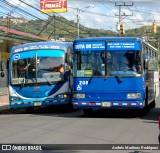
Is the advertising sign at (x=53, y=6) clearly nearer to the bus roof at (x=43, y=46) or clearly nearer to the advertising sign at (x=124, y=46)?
the bus roof at (x=43, y=46)

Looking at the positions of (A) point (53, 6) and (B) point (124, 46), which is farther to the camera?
(A) point (53, 6)

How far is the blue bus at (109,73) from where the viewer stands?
53.8 feet

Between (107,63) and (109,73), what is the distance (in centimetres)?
38

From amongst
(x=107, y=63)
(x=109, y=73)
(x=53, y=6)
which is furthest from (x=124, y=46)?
(x=53, y=6)

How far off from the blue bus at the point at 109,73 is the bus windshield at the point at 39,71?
246 cm

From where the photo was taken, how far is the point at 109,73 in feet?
54.4

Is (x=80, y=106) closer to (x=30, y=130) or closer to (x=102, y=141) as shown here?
(x=30, y=130)

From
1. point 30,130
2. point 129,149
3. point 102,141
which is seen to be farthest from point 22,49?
point 129,149

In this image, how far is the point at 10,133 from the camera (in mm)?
12367

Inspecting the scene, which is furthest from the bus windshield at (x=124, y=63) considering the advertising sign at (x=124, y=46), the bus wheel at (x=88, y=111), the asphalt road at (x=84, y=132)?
the bus wheel at (x=88, y=111)

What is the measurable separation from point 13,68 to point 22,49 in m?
0.92

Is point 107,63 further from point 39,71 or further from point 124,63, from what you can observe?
point 39,71

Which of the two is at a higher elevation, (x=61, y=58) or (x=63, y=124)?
(x=61, y=58)

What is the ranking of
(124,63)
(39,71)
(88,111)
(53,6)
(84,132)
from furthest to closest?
1. (53,6)
2. (39,71)
3. (88,111)
4. (124,63)
5. (84,132)
